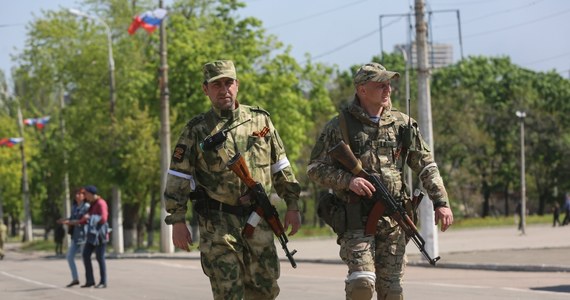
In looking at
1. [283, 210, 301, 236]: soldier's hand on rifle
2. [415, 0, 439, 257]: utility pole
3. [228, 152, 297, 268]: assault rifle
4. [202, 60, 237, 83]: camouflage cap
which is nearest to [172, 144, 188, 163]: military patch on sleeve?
[228, 152, 297, 268]: assault rifle

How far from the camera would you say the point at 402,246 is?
27.5 ft

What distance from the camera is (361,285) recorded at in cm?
797

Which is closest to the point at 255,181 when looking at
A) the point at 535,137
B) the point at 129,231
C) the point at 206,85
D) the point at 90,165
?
the point at 206,85

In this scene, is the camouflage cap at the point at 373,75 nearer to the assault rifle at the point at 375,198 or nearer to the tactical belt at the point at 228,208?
the assault rifle at the point at 375,198

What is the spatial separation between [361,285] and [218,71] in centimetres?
170

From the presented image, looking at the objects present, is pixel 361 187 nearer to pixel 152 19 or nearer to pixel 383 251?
pixel 383 251

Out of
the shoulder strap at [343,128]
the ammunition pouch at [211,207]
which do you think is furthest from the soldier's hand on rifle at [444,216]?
the ammunition pouch at [211,207]

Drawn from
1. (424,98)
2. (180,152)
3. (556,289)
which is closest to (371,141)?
(180,152)

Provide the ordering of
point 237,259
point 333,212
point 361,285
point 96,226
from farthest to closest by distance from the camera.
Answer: point 96,226
point 333,212
point 361,285
point 237,259

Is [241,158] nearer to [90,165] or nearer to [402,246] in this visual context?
[402,246]

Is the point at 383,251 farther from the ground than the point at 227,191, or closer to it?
closer to it

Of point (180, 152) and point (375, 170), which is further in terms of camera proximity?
point (375, 170)

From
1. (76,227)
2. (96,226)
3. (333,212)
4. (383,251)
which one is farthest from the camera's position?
(76,227)

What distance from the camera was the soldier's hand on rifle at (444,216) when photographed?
8.07 metres
